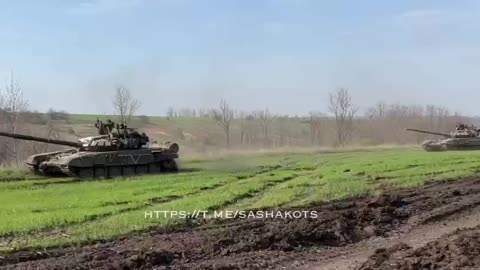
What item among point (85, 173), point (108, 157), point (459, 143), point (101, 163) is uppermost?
point (108, 157)

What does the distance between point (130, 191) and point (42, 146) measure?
29.2 metres

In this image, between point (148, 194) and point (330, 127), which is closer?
point (148, 194)

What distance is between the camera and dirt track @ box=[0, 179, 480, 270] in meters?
9.33

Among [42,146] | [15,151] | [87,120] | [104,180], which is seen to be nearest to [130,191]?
[104,180]

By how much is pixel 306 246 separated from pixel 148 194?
9.17 meters

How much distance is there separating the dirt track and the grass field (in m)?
1.36

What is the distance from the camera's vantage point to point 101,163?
27172mm

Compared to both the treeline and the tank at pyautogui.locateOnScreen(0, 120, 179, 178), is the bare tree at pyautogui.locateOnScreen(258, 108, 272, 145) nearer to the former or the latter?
the treeline

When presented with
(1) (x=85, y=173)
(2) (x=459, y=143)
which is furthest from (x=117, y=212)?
(2) (x=459, y=143)

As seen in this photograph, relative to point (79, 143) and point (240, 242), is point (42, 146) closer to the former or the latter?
point (79, 143)

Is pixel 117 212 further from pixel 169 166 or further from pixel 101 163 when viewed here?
pixel 169 166

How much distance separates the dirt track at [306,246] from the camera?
9328 millimetres

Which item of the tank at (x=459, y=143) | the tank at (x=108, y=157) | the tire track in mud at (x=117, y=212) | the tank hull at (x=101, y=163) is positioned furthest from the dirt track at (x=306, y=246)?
the tank at (x=459, y=143)

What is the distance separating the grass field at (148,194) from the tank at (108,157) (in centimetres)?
82
